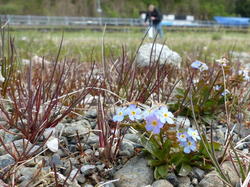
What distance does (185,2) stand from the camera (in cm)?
3722

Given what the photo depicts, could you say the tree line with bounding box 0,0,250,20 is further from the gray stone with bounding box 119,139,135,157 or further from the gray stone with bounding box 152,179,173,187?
the gray stone with bounding box 152,179,173,187

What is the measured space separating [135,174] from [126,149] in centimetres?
15

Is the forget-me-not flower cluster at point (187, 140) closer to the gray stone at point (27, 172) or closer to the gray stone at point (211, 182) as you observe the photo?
the gray stone at point (211, 182)

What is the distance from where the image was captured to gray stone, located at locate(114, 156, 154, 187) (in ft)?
3.08

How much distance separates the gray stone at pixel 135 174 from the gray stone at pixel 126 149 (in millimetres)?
47

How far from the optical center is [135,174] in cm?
96

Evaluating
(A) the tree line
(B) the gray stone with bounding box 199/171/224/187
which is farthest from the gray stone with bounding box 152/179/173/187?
(A) the tree line

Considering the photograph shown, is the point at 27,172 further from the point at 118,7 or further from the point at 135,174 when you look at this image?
the point at 118,7

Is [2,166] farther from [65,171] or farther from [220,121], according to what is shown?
[220,121]

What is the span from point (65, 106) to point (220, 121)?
0.92 meters

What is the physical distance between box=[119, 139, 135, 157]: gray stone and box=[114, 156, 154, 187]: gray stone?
47mm

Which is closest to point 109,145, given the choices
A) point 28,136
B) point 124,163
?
point 124,163

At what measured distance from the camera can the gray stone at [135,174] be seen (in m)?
0.94

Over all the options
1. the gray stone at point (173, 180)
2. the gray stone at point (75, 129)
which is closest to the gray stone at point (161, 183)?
the gray stone at point (173, 180)
